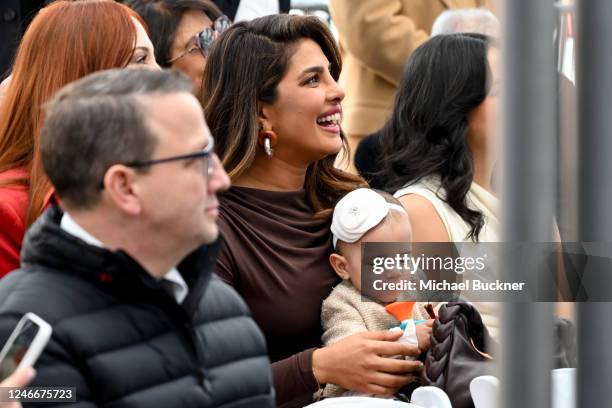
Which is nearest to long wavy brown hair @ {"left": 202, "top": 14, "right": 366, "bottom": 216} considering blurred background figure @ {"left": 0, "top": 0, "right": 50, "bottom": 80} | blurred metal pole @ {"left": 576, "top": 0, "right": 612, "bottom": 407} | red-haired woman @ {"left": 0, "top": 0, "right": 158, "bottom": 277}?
red-haired woman @ {"left": 0, "top": 0, "right": 158, "bottom": 277}

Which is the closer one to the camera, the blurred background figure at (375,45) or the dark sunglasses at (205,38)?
the dark sunglasses at (205,38)

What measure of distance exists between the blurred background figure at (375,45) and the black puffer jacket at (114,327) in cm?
356

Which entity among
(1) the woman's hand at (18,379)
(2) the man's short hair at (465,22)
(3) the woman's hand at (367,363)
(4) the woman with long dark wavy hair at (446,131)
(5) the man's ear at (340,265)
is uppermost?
(2) the man's short hair at (465,22)

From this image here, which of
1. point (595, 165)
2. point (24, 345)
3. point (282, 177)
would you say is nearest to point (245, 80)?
point (282, 177)

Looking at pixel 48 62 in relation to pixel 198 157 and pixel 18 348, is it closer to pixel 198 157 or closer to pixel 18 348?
pixel 198 157

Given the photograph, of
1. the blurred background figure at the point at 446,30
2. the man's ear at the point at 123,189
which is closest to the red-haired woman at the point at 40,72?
the man's ear at the point at 123,189

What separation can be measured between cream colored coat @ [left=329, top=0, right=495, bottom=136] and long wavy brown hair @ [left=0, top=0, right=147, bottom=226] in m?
2.31

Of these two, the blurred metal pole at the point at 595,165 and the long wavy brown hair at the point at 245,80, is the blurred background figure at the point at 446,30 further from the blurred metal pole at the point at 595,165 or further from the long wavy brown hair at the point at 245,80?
the blurred metal pole at the point at 595,165

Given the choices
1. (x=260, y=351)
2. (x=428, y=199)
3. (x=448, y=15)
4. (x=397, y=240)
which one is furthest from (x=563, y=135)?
Result: (x=448, y=15)

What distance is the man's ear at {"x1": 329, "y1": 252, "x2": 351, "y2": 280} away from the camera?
3663 mm

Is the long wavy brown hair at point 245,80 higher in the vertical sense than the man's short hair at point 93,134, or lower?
higher

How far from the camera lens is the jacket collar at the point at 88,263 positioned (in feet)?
6.93

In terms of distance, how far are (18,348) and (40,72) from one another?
1637mm

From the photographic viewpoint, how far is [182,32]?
480cm
